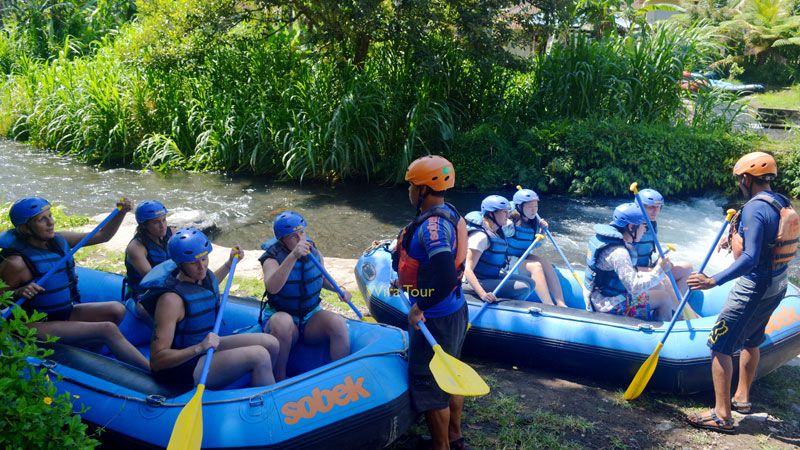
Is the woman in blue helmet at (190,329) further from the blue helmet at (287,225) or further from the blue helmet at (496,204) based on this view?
the blue helmet at (496,204)

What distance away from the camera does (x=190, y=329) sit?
9.12 feet

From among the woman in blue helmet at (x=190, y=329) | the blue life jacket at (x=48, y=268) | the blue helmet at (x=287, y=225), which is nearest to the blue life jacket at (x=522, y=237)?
the blue helmet at (x=287, y=225)

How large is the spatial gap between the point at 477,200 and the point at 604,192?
1.88 meters

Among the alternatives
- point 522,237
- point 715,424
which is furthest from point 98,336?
point 715,424

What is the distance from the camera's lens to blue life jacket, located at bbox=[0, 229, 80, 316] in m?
3.09

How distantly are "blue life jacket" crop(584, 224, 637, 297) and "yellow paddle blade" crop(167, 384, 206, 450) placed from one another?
2.53 metres

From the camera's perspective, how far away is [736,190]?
28.7 ft

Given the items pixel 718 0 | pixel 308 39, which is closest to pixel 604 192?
pixel 308 39

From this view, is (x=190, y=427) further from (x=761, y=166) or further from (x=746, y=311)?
(x=761, y=166)

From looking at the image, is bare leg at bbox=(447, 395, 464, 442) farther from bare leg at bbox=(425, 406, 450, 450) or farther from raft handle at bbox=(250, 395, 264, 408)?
raft handle at bbox=(250, 395, 264, 408)

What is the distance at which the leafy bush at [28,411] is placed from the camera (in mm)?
1948

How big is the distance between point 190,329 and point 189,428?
0.55 meters

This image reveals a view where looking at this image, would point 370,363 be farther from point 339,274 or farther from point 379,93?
point 379,93

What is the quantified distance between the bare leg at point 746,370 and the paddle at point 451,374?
5.75ft
